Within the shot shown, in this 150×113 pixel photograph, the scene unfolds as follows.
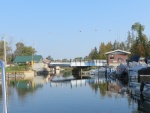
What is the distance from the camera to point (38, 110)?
27.8 meters

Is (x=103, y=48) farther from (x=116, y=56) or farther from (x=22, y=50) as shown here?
(x=22, y=50)

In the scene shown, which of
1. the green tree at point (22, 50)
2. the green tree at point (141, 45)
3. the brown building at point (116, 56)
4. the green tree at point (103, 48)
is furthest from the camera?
the green tree at point (22, 50)

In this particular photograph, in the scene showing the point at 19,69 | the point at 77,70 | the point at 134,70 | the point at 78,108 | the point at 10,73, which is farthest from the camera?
the point at 77,70

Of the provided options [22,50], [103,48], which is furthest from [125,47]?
[22,50]

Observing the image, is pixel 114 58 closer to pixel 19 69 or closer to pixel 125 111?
pixel 19 69

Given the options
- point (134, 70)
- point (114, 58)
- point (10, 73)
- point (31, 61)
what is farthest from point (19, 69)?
point (134, 70)

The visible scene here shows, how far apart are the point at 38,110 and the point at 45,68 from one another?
8021 centimetres

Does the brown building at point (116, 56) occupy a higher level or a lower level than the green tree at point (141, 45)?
lower

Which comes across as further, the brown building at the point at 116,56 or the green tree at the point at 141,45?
the green tree at the point at 141,45

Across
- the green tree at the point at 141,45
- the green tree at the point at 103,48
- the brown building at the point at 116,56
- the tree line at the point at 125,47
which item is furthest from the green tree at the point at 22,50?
the green tree at the point at 141,45

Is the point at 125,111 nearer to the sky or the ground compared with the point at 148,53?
nearer to the ground

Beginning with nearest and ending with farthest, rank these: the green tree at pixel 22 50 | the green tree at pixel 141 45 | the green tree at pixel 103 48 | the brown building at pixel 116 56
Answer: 1. the brown building at pixel 116 56
2. the green tree at pixel 141 45
3. the green tree at pixel 103 48
4. the green tree at pixel 22 50

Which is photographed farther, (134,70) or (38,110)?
(134,70)

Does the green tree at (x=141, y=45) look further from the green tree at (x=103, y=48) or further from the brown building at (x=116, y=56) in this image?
the green tree at (x=103, y=48)
